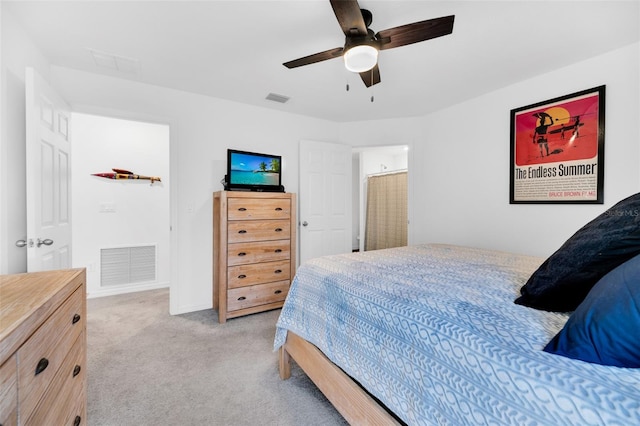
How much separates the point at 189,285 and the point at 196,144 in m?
1.57

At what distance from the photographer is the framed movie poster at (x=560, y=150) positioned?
2258mm

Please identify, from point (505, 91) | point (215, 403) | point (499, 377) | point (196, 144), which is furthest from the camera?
point (196, 144)

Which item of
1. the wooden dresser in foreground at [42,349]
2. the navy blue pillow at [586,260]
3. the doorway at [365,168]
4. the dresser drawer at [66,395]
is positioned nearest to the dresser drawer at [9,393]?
the wooden dresser in foreground at [42,349]

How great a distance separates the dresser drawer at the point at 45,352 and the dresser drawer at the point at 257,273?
153 cm

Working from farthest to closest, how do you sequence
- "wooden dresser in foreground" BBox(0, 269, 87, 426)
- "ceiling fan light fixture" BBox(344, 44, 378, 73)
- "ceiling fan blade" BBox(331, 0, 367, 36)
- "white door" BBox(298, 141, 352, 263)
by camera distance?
Result: "white door" BBox(298, 141, 352, 263) < "ceiling fan light fixture" BBox(344, 44, 378, 73) < "ceiling fan blade" BBox(331, 0, 367, 36) < "wooden dresser in foreground" BBox(0, 269, 87, 426)

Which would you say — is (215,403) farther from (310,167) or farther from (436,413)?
(310,167)

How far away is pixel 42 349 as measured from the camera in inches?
33.6

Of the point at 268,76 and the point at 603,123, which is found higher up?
the point at 268,76


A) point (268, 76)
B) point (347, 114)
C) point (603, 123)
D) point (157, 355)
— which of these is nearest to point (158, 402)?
point (157, 355)

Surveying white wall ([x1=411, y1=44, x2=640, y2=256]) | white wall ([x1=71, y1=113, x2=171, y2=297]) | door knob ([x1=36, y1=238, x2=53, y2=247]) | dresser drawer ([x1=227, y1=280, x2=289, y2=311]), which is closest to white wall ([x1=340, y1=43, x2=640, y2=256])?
white wall ([x1=411, y1=44, x2=640, y2=256])

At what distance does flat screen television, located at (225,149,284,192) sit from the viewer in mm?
2963

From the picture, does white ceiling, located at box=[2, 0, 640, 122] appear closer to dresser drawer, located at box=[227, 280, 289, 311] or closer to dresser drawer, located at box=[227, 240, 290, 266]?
dresser drawer, located at box=[227, 240, 290, 266]

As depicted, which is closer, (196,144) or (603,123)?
(603,123)

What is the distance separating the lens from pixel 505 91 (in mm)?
2812
